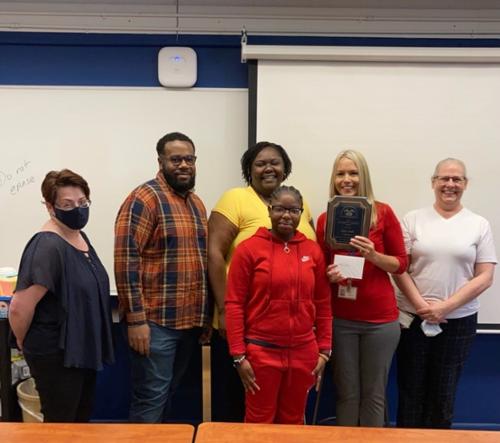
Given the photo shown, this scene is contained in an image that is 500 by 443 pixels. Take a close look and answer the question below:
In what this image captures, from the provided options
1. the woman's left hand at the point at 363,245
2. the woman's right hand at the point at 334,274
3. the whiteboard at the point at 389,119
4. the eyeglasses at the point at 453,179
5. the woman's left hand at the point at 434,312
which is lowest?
the woman's left hand at the point at 434,312

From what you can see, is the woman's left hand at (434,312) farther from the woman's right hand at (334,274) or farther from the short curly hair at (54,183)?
the short curly hair at (54,183)

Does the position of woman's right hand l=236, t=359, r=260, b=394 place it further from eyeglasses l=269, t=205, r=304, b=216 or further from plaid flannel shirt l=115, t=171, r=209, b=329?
eyeglasses l=269, t=205, r=304, b=216

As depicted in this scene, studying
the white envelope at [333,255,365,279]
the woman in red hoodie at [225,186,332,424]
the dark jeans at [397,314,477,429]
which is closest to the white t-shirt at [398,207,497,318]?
the dark jeans at [397,314,477,429]

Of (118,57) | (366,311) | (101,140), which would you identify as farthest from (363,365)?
(118,57)

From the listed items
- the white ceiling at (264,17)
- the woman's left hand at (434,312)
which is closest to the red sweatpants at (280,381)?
the woman's left hand at (434,312)

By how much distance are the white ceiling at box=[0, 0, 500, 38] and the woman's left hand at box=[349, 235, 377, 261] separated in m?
1.28

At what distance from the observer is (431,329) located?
203 centimetres

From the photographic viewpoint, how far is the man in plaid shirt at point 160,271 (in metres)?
1.74

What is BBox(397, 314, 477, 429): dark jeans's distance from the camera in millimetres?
2059

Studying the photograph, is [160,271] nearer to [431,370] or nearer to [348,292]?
[348,292]

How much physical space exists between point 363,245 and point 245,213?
52 centimetres

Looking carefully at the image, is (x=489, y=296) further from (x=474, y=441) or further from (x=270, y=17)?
(x=270, y=17)

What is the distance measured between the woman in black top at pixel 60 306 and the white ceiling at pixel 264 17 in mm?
1202

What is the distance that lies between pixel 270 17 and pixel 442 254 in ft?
5.09
